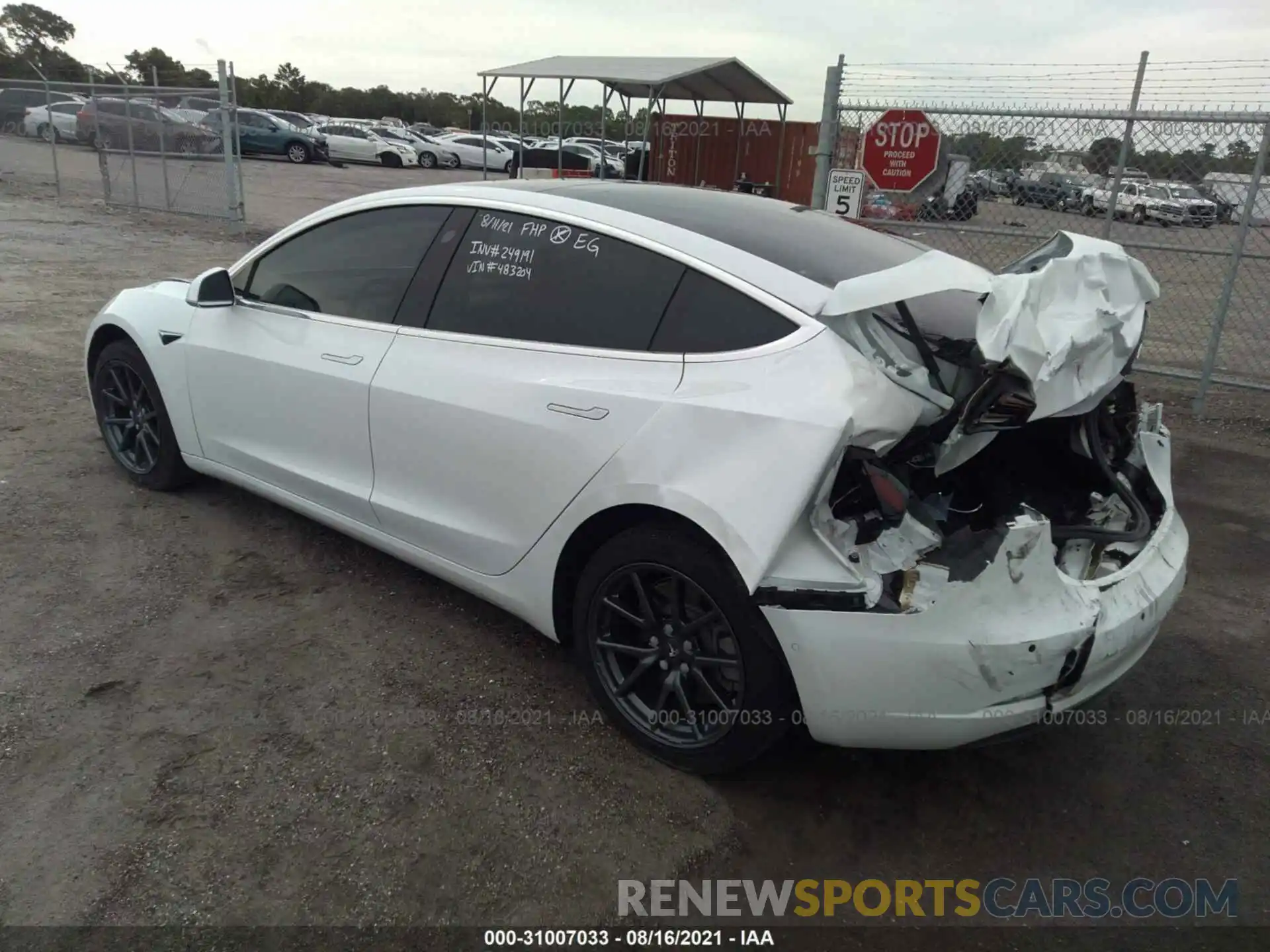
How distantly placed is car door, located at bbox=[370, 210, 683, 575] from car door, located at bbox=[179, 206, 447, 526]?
12 cm

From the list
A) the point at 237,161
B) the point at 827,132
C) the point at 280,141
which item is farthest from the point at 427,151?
the point at 827,132

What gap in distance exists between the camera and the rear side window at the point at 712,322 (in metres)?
2.61

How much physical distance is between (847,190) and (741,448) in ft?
18.5

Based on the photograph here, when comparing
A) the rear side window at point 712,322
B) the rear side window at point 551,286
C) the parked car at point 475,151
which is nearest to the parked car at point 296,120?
the parked car at point 475,151

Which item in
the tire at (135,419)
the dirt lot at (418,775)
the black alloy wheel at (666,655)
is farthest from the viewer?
the tire at (135,419)

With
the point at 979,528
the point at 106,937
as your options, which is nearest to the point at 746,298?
the point at 979,528

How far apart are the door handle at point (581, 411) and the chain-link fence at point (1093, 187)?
4.33 m

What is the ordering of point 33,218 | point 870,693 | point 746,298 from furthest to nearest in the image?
point 33,218
point 746,298
point 870,693

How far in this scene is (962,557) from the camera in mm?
2373

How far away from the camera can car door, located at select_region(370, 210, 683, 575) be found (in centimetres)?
282

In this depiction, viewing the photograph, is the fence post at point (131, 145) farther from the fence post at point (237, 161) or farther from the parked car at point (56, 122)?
the parked car at point (56, 122)

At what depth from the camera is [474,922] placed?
230cm

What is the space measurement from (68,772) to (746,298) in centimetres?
239

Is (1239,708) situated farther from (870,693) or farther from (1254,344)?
(1254,344)
